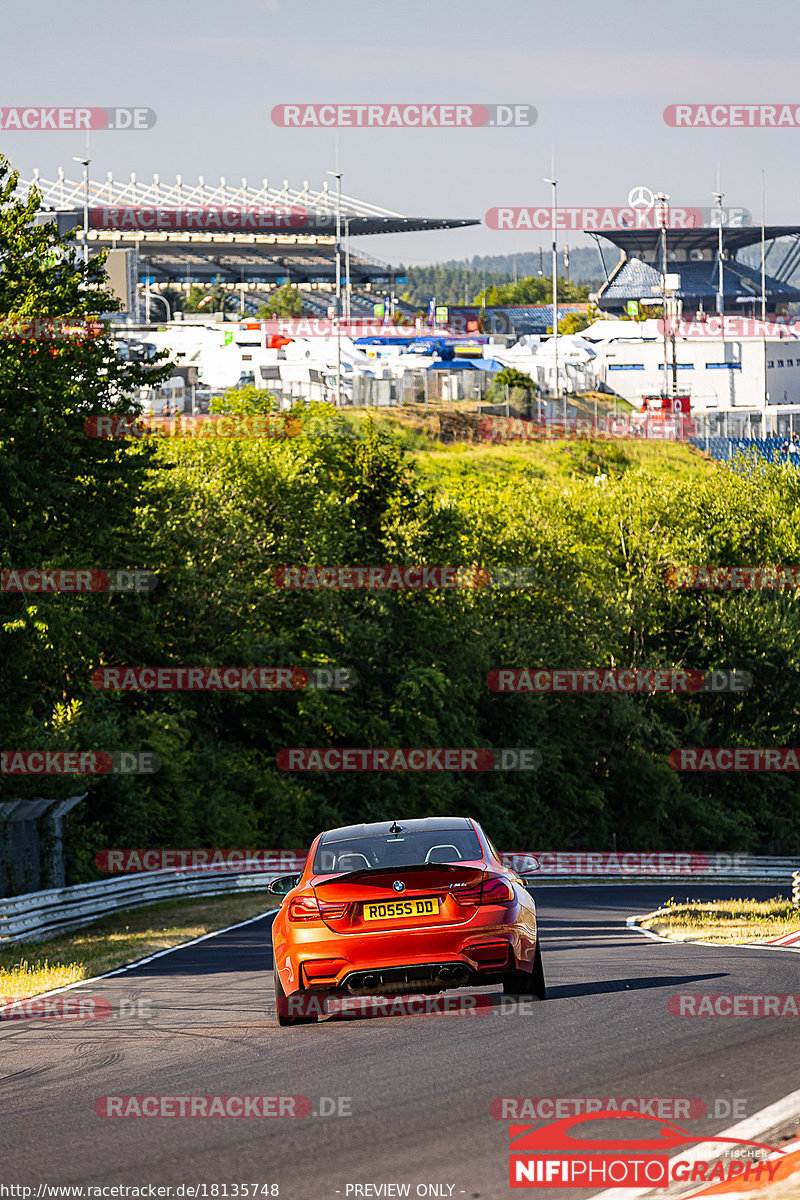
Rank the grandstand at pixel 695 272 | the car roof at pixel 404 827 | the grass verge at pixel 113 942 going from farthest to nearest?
the grandstand at pixel 695 272, the grass verge at pixel 113 942, the car roof at pixel 404 827

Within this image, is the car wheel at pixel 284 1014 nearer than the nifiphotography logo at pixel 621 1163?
No

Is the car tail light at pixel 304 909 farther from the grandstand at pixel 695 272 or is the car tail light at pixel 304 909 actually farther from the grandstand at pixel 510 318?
the grandstand at pixel 695 272

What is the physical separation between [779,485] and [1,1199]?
188 ft

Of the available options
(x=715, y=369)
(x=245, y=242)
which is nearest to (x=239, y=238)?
(x=245, y=242)

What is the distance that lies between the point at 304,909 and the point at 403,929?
72cm

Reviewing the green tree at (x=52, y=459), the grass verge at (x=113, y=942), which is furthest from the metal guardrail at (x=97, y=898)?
the green tree at (x=52, y=459)

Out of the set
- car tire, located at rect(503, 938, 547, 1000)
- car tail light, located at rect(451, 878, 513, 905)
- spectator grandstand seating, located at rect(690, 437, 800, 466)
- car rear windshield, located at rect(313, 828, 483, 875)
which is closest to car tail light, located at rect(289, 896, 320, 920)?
A: car rear windshield, located at rect(313, 828, 483, 875)

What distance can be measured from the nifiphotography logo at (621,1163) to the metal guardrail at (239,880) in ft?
13.0

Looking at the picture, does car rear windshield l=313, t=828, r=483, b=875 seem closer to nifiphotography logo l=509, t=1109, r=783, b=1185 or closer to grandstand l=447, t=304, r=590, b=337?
nifiphotography logo l=509, t=1109, r=783, b=1185

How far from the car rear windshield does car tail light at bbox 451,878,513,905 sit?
31 centimetres

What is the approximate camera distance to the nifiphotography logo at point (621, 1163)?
20.8ft

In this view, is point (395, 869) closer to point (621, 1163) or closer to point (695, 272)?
point (621, 1163)

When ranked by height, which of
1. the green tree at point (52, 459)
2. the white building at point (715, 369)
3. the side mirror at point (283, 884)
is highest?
the white building at point (715, 369)

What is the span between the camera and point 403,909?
9.91 meters
